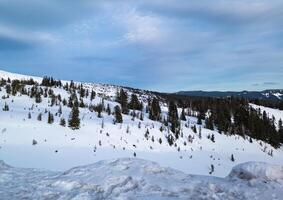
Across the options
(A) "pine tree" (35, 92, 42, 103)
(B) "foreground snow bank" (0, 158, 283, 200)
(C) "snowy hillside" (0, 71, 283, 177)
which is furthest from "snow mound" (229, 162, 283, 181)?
(A) "pine tree" (35, 92, 42, 103)

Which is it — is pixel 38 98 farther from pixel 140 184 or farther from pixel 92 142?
pixel 140 184

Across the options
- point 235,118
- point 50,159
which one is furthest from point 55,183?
point 235,118

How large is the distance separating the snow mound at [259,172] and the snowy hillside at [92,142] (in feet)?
39.4

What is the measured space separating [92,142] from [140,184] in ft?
53.8

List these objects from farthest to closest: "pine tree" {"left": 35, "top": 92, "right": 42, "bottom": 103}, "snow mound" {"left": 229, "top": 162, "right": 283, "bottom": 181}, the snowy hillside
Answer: "pine tree" {"left": 35, "top": 92, "right": 42, "bottom": 103} → the snowy hillside → "snow mound" {"left": 229, "top": 162, "right": 283, "bottom": 181}

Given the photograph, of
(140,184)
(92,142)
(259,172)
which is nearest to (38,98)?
(92,142)

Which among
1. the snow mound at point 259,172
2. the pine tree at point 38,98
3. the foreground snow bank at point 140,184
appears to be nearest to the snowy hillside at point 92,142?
the pine tree at point 38,98

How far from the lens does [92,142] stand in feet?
83.0

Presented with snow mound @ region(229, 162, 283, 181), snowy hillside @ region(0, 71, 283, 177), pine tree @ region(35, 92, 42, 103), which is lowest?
snowy hillside @ region(0, 71, 283, 177)

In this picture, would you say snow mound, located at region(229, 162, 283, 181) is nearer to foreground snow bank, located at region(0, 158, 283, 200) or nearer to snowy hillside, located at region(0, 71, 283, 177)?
foreground snow bank, located at region(0, 158, 283, 200)

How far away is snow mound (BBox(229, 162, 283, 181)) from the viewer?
366 inches

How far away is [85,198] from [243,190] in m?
3.83

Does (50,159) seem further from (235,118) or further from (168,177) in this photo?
(235,118)

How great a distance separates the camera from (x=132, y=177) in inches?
383
